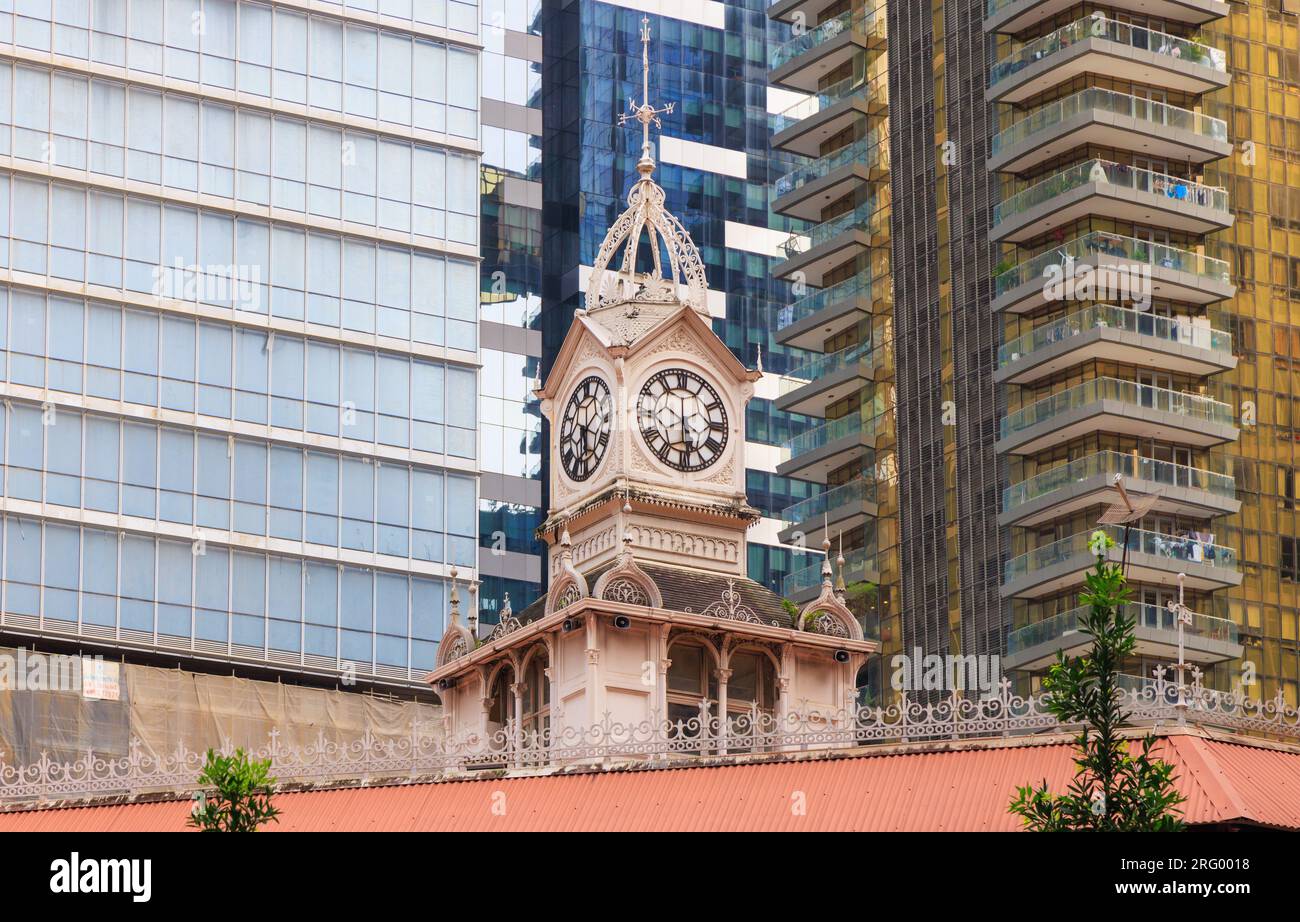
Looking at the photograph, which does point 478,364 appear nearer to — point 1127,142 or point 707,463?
point 1127,142

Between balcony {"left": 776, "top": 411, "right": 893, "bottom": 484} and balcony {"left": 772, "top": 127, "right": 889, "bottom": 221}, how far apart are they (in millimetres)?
10576

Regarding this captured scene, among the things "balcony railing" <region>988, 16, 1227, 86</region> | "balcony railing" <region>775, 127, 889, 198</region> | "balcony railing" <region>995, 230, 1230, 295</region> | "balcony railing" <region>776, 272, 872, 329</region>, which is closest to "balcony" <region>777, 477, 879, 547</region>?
"balcony railing" <region>776, 272, 872, 329</region>

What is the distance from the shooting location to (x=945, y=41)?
130625 mm

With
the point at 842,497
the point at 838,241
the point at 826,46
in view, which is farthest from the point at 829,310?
the point at 826,46

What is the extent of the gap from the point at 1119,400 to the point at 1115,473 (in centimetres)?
396

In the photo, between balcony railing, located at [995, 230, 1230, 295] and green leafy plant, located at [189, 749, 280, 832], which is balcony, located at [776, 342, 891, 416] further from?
green leafy plant, located at [189, 749, 280, 832]

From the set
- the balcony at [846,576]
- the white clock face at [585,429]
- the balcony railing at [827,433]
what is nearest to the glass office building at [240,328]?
the balcony at [846,576]

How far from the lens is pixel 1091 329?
387 feet

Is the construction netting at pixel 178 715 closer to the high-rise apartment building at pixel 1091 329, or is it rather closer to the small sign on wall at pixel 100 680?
the small sign on wall at pixel 100 680

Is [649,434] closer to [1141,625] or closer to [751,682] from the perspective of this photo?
[751,682]

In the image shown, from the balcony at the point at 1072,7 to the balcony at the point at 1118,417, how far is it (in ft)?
51.8

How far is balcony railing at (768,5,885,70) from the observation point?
453 feet

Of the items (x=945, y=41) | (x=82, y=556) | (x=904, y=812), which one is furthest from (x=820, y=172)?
(x=904, y=812)

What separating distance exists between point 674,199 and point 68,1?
55.2 m
